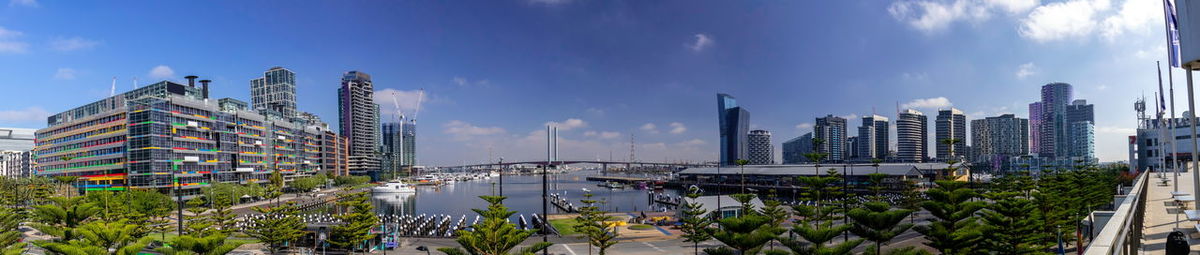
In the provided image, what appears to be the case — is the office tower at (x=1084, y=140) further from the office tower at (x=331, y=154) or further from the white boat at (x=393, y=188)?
the office tower at (x=331, y=154)

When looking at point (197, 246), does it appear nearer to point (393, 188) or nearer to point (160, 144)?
point (160, 144)

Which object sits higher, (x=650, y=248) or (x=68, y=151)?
(x=68, y=151)

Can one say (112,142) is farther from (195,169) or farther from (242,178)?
(242,178)

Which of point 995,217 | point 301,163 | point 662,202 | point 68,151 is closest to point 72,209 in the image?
point 995,217

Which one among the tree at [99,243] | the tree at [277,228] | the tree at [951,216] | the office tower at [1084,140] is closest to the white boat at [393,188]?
the tree at [277,228]

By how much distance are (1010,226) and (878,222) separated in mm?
4717

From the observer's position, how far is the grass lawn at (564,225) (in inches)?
1827

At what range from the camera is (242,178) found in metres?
97.3

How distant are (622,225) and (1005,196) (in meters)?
32.6

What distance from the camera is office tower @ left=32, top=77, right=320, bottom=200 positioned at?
76812mm

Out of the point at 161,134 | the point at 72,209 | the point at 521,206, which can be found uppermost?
the point at 161,134

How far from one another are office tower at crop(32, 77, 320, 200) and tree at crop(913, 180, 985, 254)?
7753cm

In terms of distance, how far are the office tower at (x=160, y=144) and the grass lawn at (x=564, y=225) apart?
4773 centimetres

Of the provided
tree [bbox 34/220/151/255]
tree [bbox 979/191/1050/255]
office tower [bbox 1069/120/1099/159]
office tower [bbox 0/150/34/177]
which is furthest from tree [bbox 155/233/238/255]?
office tower [bbox 1069/120/1099/159]
